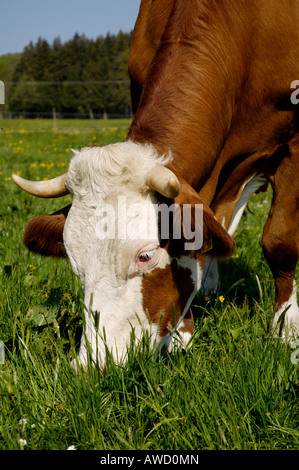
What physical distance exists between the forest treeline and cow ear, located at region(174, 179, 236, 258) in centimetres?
7221

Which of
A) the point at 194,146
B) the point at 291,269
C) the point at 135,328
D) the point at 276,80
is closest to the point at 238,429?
the point at 135,328

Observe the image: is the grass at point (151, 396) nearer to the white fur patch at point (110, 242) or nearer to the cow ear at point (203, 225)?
the white fur patch at point (110, 242)

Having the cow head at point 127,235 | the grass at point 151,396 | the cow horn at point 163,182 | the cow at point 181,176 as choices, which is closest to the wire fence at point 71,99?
the cow at point 181,176

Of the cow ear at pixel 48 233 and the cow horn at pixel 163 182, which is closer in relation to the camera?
the cow horn at pixel 163 182

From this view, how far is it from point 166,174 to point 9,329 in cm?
156

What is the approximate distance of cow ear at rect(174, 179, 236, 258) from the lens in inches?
103

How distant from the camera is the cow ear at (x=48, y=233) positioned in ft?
10.1

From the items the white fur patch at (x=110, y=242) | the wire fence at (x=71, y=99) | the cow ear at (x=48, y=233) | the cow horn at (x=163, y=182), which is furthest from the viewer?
the wire fence at (x=71, y=99)

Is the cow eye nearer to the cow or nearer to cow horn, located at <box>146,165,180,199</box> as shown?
the cow

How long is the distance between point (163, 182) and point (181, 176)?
1.23 feet

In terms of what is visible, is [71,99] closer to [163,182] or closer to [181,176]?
[181,176]

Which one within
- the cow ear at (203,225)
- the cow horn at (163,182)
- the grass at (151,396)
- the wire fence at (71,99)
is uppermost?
the wire fence at (71,99)

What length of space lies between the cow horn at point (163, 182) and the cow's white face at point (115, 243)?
5 centimetres
